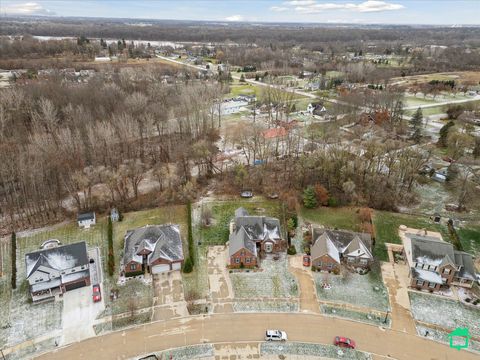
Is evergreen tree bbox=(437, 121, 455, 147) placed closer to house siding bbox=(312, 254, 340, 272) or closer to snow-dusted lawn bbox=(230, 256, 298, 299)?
house siding bbox=(312, 254, 340, 272)

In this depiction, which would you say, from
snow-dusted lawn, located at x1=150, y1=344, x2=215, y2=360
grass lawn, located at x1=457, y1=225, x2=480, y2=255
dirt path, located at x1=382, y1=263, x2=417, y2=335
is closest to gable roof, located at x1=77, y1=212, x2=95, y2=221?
snow-dusted lawn, located at x1=150, y1=344, x2=215, y2=360

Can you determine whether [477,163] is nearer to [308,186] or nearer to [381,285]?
[308,186]

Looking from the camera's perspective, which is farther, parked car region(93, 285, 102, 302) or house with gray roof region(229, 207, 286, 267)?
house with gray roof region(229, 207, 286, 267)

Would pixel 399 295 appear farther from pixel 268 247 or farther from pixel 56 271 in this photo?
pixel 56 271

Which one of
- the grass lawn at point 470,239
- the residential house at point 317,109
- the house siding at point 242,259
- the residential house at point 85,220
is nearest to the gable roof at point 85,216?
the residential house at point 85,220

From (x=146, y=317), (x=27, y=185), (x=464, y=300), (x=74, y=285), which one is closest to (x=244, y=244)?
(x=146, y=317)

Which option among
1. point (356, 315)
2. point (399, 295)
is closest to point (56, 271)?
point (356, 315)

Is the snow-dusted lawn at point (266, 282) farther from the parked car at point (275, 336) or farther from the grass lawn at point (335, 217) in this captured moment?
the grass lawn at point (335, 217)
